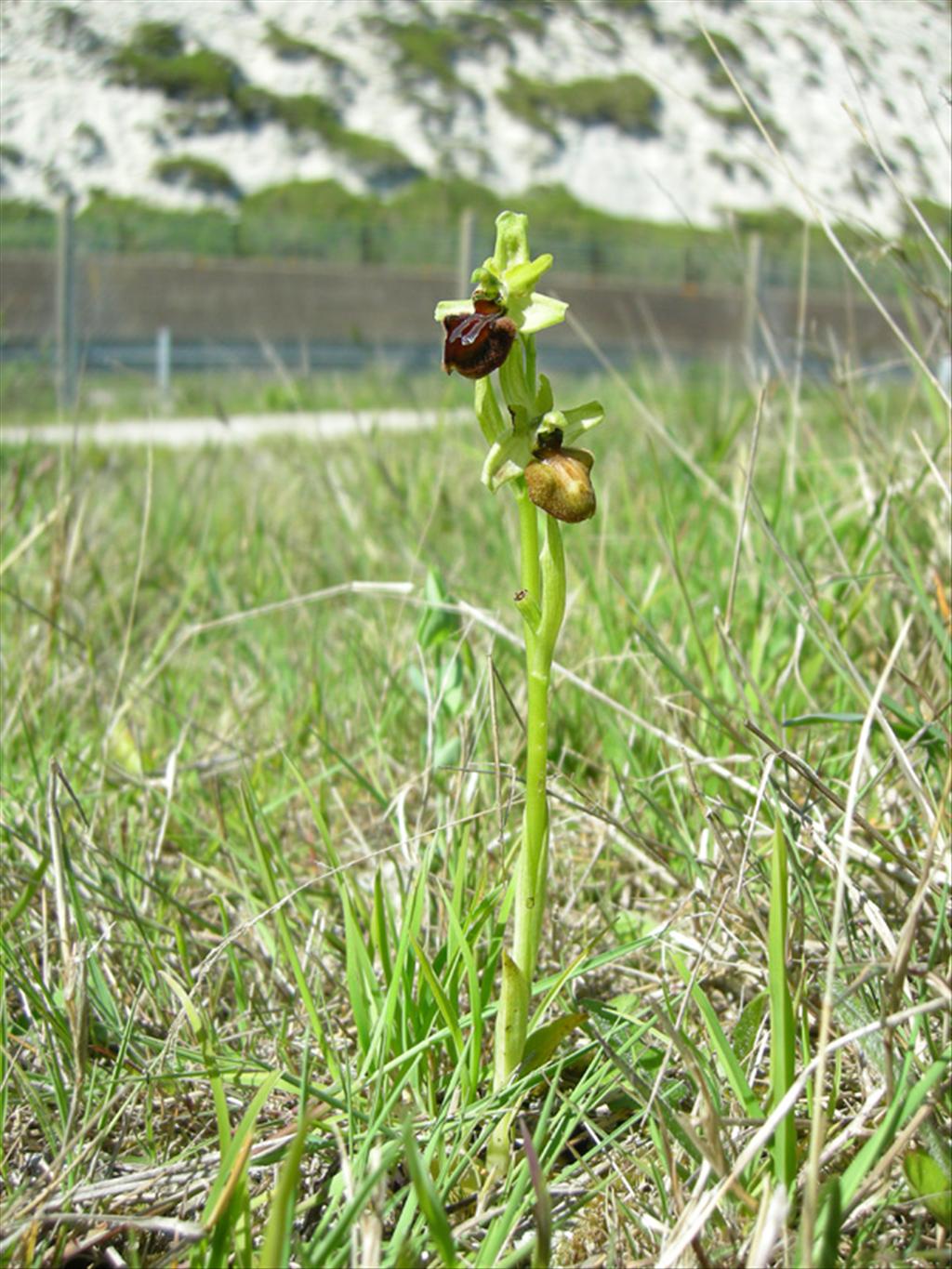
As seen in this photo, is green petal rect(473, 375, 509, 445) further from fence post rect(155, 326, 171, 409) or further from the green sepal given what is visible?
fence post rect(155, 326, 171, 409)

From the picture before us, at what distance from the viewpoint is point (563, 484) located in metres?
0.68

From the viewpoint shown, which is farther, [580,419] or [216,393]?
[216,393]

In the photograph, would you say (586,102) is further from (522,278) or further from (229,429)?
(522,278)

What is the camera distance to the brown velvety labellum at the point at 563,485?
0.68 meters

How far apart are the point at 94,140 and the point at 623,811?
244 cm

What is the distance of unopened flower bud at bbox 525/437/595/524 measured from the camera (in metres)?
0.68

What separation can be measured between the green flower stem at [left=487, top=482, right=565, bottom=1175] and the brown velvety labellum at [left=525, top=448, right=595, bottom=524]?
24 mm

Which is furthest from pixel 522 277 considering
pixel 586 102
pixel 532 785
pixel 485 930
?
pixel 586 102

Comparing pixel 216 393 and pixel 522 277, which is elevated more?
pixel 522 277

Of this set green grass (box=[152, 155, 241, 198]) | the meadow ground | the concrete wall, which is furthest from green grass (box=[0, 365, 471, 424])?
green grass (box=[152, 155, 241, 198])

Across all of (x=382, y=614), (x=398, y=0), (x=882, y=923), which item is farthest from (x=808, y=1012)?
(x=398, y=0)

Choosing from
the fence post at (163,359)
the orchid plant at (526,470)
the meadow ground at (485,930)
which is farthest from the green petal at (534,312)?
the fence post at (163,359)

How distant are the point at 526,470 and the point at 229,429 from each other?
1.43 meters

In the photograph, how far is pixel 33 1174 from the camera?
785mm
